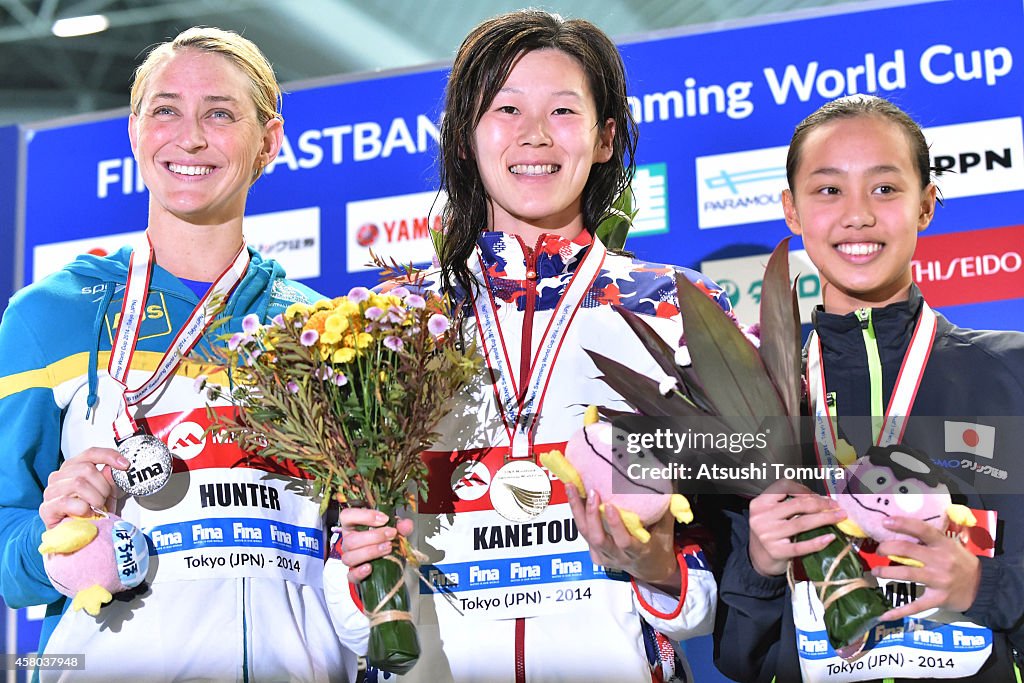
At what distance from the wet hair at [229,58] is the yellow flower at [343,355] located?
3.14 ft

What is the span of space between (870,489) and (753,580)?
0.31m

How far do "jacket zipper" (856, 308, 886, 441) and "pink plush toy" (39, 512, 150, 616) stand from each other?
1.43 m

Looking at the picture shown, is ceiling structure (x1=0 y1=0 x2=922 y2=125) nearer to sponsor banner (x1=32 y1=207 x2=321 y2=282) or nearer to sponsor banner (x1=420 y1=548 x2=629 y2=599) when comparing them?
sponsor banner (x1=32 y1=207 x2=321 y2=282)

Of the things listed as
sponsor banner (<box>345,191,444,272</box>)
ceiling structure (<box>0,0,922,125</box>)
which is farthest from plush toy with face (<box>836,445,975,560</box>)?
ceiling structure (<box>0,0,922,125</box>)

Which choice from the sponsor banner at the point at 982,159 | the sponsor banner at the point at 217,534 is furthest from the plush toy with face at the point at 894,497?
the sponsor banner at the point at 982,159

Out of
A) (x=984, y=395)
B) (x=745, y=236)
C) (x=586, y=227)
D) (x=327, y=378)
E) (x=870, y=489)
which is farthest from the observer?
(x=745, y=236)

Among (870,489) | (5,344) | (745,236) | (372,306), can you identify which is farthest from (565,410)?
(745,236)

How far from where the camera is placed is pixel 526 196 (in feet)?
8.27

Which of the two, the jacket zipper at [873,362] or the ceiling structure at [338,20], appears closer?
the jacket zipper at [873,362]

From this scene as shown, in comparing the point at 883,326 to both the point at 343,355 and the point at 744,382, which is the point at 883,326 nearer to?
the point at 744,382

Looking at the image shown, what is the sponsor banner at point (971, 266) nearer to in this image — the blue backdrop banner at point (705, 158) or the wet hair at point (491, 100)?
the blue backdrop banner at point (705, 158)

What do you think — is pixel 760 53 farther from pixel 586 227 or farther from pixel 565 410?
pixel 565 410

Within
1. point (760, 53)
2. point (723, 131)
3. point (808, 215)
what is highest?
point (760, 53)

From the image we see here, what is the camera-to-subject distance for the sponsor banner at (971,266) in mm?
3396
